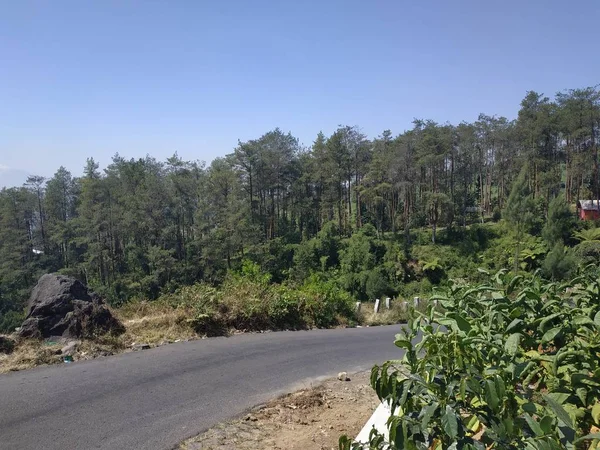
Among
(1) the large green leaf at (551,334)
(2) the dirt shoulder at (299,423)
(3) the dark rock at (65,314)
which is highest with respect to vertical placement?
(1) the large green leaf at (551,334)

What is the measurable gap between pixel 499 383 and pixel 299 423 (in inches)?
143

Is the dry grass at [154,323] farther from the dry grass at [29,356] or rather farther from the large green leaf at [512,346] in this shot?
the large green leaf at [512,346]

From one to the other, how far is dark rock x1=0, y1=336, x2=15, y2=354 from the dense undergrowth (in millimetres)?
6634

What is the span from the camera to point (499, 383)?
5.04 ft

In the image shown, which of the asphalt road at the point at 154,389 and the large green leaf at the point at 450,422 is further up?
the large green leaf at the point at 450,422

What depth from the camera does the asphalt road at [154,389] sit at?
4496 mm

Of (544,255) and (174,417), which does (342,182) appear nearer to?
(544,255)

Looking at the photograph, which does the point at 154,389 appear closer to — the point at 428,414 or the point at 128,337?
the point at 128,337

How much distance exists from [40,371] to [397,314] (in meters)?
10.8

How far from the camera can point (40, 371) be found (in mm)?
6164

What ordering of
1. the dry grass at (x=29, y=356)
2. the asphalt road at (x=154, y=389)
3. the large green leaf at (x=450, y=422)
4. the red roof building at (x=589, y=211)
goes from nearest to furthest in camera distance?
the large green leaf at (x=450, y=422) → the asphalt road at (x=154, y=389) → the dry grass at (x=29, y=356) → the red roof building at (x=589, y=211)

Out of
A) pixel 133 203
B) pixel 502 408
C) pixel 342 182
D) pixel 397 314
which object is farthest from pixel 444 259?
pixel 502 408

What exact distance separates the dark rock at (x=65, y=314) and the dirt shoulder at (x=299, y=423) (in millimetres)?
3705


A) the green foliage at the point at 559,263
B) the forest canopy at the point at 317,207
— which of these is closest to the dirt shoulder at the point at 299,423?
the green foliage at the point at 559,263
